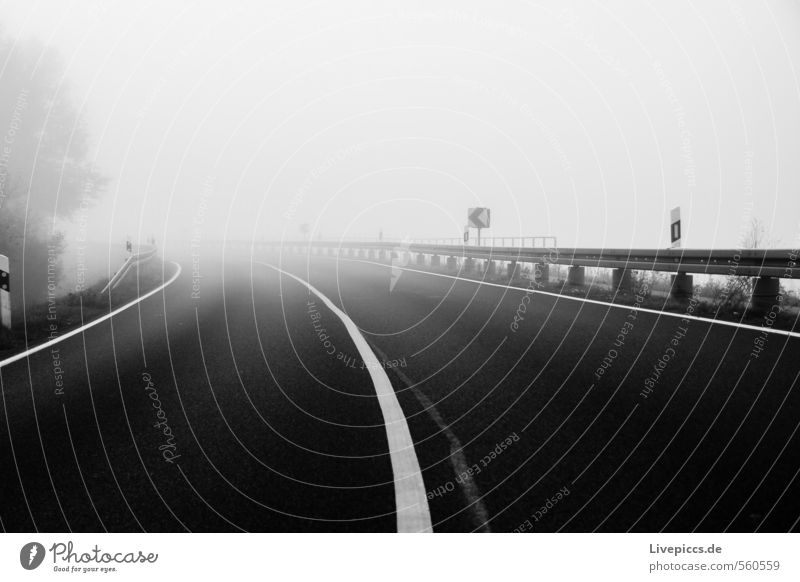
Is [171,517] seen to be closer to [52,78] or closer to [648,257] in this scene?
[648,257]

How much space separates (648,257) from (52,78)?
35238 millimetres

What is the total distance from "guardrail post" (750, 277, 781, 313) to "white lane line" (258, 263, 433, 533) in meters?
7.12

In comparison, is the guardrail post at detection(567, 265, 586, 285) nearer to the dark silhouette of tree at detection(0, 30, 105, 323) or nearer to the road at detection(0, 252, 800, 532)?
the road at detection(0, 252, 800, 532)

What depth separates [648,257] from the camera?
1244 cm

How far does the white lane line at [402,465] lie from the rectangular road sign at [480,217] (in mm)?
22102

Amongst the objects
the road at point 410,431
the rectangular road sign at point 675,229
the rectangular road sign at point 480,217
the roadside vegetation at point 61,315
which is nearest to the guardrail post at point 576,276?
the rectangular road sign at point 675,229

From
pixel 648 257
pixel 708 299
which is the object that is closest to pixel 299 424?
pixel 648 257

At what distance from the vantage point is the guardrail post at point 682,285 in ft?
39.0

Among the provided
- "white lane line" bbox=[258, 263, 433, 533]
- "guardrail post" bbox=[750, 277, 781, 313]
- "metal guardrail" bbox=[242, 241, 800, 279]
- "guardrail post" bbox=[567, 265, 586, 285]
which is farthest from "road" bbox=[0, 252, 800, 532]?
"guardrail post" bbox=[567, 265, 586, 285]

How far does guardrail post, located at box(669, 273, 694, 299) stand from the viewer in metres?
11.9

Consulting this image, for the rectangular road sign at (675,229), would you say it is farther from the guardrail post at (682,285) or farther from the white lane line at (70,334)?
the white lane line at (70,334)

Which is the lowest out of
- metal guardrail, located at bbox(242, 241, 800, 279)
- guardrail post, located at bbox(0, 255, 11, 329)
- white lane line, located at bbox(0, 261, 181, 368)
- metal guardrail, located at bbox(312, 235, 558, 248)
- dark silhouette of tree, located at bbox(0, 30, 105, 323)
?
white lane line, located at bbox(0, 261, 181, 368)

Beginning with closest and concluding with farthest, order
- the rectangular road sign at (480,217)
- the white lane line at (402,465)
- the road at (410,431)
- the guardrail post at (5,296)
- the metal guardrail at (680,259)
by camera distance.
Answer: the white lane line at (402,465) → the road at (410,431) → the guardrail post at (5,296) → the metal guardrail at (680,259) → the rectangular road sign at (480,217)

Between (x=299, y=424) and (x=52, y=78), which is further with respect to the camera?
(x=52, y=78)
